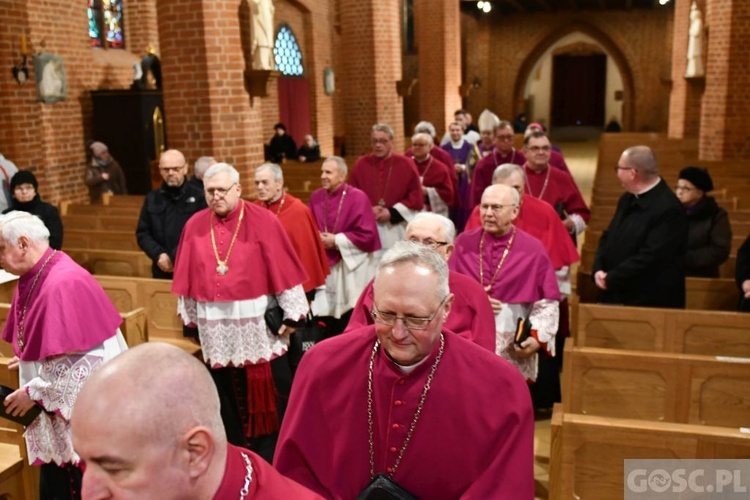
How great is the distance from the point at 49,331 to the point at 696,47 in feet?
45.6

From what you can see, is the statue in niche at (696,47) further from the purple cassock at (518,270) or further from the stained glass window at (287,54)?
the purple cassock at (518,270)

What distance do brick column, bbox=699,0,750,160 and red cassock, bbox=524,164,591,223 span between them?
22.2ft

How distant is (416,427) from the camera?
2.39 m

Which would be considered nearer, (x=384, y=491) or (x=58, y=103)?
(x=384, y=491)

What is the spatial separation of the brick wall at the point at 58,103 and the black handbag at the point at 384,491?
27.9 ft

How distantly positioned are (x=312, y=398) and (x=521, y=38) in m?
27.6

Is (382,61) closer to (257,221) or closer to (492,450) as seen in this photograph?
(257,221)

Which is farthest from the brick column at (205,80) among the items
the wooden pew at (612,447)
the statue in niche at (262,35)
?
the wooden pew at (612,447)

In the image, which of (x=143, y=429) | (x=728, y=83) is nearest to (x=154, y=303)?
(x=143, y=429)

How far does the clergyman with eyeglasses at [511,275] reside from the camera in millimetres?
4152

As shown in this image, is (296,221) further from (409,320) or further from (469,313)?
(409,320)

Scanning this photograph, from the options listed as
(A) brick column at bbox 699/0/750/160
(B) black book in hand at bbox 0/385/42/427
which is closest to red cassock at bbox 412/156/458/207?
(B) black book in hand at bbox 0/385/42/427

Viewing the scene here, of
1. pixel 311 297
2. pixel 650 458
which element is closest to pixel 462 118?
pixel 311 297

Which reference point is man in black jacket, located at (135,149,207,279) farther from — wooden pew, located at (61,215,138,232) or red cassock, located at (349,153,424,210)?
wooden pew, located at (61,215,138,232)
